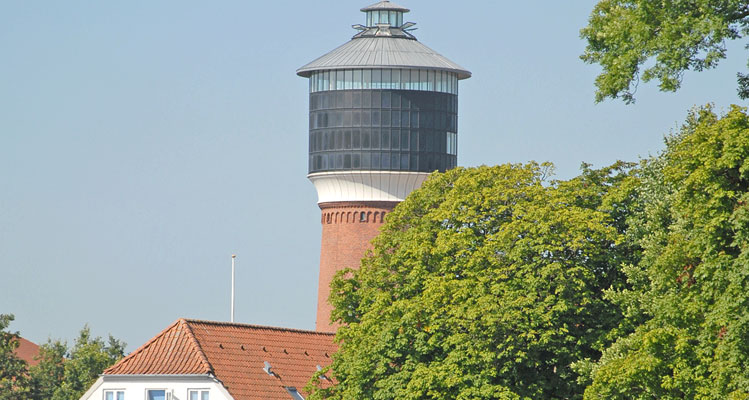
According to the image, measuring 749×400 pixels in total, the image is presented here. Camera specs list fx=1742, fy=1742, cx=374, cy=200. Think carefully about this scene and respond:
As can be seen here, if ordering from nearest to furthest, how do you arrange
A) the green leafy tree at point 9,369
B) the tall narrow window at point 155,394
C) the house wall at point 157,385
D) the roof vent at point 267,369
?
the house wall at point 157,385, the tall narrow window at point 155,394, the roof vent at point 267,369, the green leafy tree at point 9,369

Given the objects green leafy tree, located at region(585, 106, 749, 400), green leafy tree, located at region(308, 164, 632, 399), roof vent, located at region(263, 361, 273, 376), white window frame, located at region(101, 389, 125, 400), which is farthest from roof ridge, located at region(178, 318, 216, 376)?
green leafy tree, located at region(585, 106, 749, 400)

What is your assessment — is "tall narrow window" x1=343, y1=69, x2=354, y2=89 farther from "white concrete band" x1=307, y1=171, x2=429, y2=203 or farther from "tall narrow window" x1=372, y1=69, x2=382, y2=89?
"white concrete band" x1=307, y1=171, x2=429, y2=203

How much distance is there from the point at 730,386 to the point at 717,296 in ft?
7.42

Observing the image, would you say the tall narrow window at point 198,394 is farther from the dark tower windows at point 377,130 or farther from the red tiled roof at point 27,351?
the red tiled roof at point 27,351

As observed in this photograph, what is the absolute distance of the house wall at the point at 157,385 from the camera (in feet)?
211

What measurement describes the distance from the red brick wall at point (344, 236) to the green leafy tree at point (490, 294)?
1129 inches

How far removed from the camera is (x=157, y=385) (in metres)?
65.3

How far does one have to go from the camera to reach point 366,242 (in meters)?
89.2

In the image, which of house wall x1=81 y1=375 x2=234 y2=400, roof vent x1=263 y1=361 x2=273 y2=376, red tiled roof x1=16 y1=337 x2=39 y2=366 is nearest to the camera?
house wall x1=81 y1=375 x2=234 y2=400

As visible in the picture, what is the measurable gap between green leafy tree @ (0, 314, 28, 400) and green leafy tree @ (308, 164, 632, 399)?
32966mm

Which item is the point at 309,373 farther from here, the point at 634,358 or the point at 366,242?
the point at 634,358

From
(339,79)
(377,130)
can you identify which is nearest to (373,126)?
(377,130)

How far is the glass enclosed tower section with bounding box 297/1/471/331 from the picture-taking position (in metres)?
91.1

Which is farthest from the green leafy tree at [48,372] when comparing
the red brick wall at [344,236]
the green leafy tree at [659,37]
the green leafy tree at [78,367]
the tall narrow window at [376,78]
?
the green leafy tree at [659,37]
